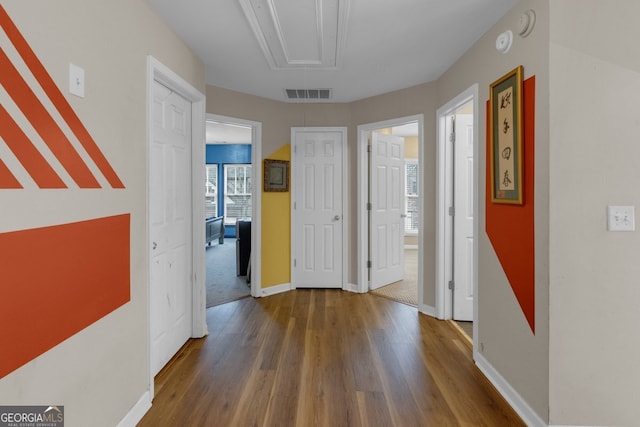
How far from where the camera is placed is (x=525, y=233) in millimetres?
1853

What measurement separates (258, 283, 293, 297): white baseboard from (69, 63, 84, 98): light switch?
2968mm

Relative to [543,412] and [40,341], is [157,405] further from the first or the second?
[543,412]

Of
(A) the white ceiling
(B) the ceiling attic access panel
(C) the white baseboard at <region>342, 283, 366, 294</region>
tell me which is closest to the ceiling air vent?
(A) the white ceiling

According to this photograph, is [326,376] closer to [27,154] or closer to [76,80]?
[27,154]

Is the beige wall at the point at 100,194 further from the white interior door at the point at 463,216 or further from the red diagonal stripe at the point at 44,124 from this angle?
the white interior door at the point at 463,216

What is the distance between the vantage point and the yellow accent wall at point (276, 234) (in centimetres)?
402

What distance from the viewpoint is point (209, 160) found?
Answer: 9.03 m

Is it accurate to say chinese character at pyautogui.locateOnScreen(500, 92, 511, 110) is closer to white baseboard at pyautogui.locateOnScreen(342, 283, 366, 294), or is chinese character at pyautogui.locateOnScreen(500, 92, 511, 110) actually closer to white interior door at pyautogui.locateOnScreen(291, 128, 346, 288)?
white interior door at pyautogui.locateOnScreen(291, 128, 346, 288)

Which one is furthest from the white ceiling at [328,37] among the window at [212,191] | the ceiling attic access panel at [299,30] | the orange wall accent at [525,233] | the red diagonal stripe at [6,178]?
the window at [212,191]

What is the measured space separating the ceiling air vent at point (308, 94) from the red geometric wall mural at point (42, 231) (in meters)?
2.54

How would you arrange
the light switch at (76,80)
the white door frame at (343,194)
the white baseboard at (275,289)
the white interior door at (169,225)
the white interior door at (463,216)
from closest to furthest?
the light switch at (76,80)
the white interior door at (169,225)
the white interior door at (463,216)
the white baseboard at (275,289)
the white door frame at (343,194)
